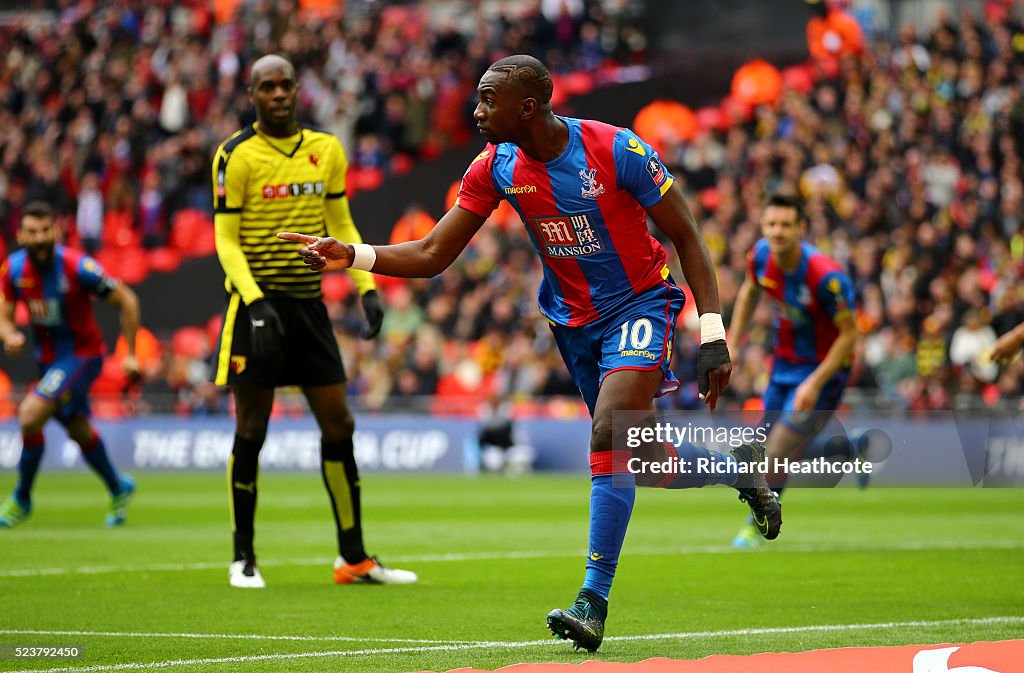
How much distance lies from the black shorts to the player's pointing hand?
2372mm

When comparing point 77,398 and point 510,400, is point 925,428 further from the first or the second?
point 77,398

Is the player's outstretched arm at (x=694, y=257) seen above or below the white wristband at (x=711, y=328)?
above

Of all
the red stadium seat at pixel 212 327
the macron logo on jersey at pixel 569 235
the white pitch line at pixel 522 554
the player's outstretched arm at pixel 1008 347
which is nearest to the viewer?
the macron logo on jersey at pixel 569 235

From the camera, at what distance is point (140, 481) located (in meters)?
22.1

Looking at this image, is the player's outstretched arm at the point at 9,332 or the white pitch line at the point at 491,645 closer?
the white pitch line at the point at 491,645

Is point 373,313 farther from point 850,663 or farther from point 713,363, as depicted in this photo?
point 850,663

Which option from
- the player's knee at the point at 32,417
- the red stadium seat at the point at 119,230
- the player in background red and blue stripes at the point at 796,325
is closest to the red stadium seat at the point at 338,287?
the red stadium seat at the point at 119,230

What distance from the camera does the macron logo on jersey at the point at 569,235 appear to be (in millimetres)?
6910

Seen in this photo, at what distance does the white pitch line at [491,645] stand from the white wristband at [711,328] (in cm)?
132

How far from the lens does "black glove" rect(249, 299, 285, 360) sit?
8695 millimetres

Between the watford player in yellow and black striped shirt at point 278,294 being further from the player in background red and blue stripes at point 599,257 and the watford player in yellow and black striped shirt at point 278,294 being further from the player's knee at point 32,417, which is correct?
the player's knee at point 32,417

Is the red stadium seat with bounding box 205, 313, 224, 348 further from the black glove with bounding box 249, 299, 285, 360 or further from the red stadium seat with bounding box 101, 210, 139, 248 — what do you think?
the black glove with bounding box 249, 299, 285, 360

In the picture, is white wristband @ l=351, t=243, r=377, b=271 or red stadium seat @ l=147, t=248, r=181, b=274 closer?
white wristband @ l=351, t=243, r=377, b=271

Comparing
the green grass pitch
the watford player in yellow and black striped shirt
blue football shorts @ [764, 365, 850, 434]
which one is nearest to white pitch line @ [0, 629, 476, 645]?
the green grass pitch
